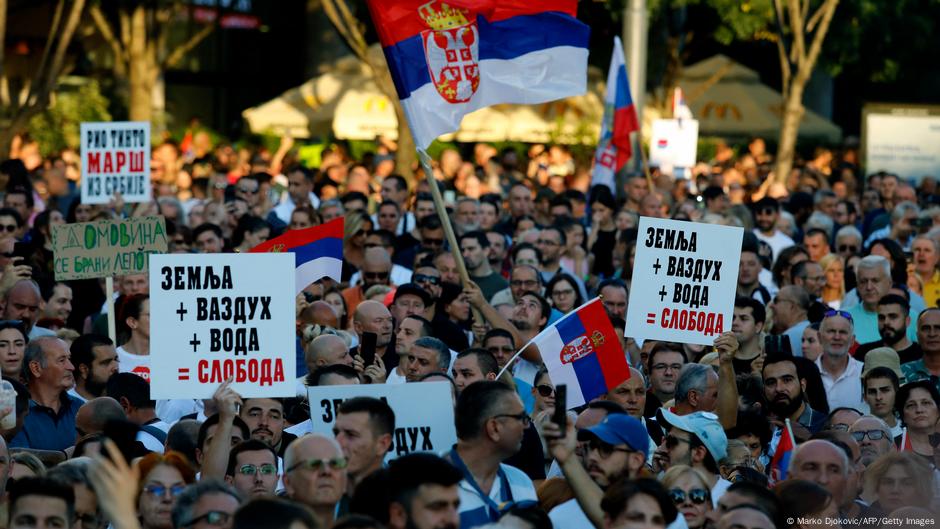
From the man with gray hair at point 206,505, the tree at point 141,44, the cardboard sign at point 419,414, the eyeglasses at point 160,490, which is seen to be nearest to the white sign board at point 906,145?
the tree at point 141,44

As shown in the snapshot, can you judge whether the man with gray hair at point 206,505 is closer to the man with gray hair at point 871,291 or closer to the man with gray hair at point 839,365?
the man with gray hair at point 839,365

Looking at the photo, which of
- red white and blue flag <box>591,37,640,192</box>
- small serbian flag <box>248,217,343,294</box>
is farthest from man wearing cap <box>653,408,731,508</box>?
red white and blue flag <box>591,37,640,192</box>

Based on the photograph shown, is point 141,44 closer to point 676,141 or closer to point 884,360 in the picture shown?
point 676,141

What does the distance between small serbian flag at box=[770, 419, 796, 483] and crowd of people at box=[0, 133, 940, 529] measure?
22 mm

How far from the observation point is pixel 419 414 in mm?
7777

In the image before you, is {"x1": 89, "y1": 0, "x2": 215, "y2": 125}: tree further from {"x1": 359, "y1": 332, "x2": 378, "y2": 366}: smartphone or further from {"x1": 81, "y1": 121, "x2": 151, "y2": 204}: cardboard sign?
{"x1": 359, "y1": 332, "x2": 378, "y2": 366}: smartphone

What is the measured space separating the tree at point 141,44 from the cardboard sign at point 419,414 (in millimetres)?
20109

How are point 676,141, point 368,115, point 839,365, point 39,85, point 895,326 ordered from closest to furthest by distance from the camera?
point 839,365 → point 895,326 → point 676,141 → point 39,85 → point 368,115

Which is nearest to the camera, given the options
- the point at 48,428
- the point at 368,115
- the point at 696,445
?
the point at 696,445

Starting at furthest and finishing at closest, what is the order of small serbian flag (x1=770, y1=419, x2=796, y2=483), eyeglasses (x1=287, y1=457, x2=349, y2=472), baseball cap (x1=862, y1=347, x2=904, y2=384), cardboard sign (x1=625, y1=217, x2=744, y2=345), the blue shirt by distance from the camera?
baseball cap (x1=862, y1=347, x2=904, y2=384) → cardboard sign (x1=625, y1=217, x2=744, y2=345) → the blue shirt → small serbian flag (x1=770, y1=419, x2=796, y2=483) → eyeglasses (x1=287, y1=457, x2=349, y2=472)

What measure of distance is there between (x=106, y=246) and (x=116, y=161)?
4.08m

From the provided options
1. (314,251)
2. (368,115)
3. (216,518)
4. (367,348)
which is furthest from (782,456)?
(368,115)

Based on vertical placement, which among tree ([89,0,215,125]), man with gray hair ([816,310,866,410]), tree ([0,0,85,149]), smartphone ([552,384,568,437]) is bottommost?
smartphone ([552,384,568,437])

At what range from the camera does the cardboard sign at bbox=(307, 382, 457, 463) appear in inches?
305
